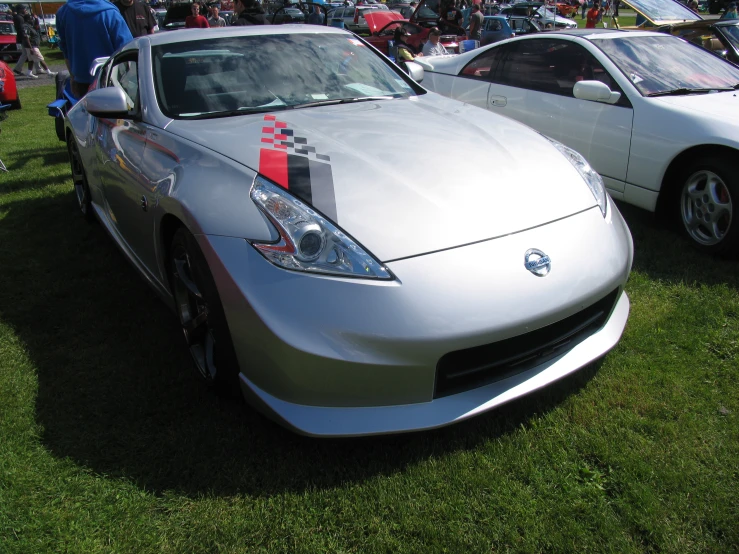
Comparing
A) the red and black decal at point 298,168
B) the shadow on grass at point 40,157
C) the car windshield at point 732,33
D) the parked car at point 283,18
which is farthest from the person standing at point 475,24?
the red and black decal at point 298,168

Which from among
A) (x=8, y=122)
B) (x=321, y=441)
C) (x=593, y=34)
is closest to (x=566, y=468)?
(x=321, y=441)

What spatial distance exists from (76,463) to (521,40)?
15.4ft

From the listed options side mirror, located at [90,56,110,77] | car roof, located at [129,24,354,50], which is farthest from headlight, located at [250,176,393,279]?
side mirror, located at [90,56,110,77]

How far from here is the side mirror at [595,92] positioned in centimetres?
420

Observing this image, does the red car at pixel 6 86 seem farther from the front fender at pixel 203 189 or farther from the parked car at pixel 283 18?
the front fender at pixel 203 189

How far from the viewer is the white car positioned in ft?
12.2

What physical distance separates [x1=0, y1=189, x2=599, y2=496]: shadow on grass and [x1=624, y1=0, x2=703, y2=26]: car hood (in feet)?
20.1

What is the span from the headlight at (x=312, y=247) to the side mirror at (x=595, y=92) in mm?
2973

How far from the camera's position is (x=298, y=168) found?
7.50 ft

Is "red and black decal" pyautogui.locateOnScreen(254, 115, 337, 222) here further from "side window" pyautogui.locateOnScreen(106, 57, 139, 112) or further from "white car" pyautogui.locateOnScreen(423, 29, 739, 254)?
"white car" pyautogui.locateOnScreen(423, 29, 739, 254)

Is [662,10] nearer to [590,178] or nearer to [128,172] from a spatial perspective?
[590,178]

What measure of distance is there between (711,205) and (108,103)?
3.51m

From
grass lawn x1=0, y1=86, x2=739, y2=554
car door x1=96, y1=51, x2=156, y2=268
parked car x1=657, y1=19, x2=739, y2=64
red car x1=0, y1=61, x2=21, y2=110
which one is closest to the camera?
grass lawn x1=0, y1=86, x2=739, y2=554

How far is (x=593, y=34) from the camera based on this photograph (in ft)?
15.7
